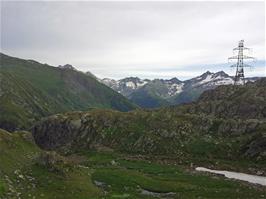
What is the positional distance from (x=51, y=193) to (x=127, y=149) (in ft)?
234

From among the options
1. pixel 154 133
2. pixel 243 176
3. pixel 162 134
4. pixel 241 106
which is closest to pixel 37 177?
pixel 243 176

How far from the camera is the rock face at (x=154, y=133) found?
12176 centimetres

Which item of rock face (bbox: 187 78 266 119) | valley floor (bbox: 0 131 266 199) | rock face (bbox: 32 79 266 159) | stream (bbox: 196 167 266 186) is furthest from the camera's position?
rock face (bbox: 187 78 266 119)

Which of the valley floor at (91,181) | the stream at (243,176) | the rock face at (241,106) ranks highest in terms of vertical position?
the rock face at (241,106)

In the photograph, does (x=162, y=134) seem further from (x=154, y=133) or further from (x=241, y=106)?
(x=241, y=106)

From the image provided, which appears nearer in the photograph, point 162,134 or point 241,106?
point 162,134

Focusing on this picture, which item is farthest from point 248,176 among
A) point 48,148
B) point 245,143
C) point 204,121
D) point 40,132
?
point 40,132

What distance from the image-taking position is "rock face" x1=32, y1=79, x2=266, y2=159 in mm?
121762

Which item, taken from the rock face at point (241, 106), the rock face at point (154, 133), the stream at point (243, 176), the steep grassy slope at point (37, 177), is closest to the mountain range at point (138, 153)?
the steep grassy slope at point (37, 177)

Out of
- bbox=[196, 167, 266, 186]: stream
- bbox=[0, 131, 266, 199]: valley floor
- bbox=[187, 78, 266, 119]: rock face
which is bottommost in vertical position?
bbox=[196, 167, 266, 186]: stream

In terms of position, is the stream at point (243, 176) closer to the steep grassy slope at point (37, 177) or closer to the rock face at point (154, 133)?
the rock face at point (154, 133)

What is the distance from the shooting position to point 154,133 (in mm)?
138750

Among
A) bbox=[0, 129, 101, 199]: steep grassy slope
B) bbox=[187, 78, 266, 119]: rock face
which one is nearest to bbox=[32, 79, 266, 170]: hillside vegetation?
bbox=[187, 78, 266, 119]: rock face

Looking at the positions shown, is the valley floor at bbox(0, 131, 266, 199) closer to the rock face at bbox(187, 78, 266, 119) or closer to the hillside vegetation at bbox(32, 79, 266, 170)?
the hillside vegetation at bbox(32, 79, 266, 170)
